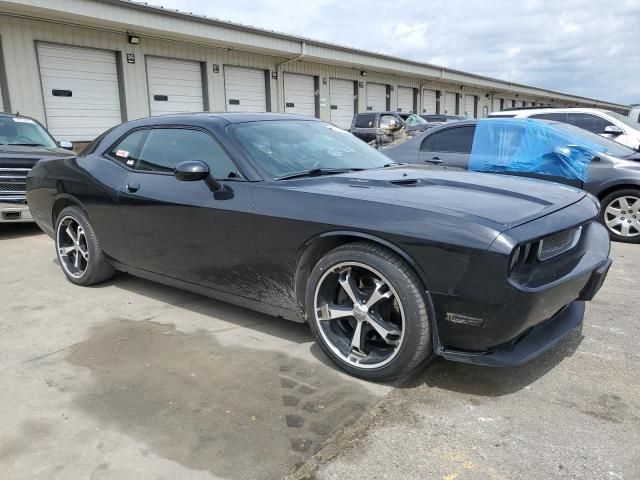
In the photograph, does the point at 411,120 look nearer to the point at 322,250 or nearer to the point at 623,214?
the point at 623,214

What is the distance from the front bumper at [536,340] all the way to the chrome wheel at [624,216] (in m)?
3.65

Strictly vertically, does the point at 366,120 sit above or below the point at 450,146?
above

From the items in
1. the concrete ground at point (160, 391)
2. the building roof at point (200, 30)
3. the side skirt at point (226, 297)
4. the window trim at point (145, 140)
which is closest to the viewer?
the concrete ground at point (160, 391)

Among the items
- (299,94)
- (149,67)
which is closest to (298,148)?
(149,67)

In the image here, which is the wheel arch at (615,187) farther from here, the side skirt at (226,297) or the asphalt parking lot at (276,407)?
the side skirt at (226,297)

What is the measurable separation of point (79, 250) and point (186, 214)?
1682mm

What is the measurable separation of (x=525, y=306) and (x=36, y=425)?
7.96ft

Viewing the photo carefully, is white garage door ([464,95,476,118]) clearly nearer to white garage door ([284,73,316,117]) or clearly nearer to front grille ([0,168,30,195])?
white garage door ([284,73,316,117])

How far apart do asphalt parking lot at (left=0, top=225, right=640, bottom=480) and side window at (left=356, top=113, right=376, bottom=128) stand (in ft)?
40.7

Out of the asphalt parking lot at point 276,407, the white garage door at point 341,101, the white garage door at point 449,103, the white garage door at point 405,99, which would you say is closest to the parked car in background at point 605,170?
the asphalt parking lot at point 276,407

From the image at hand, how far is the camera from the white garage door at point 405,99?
26125 mm

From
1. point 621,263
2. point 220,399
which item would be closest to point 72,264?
point 220,399

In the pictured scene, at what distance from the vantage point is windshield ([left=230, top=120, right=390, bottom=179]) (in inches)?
138

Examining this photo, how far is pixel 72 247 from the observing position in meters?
4.78
